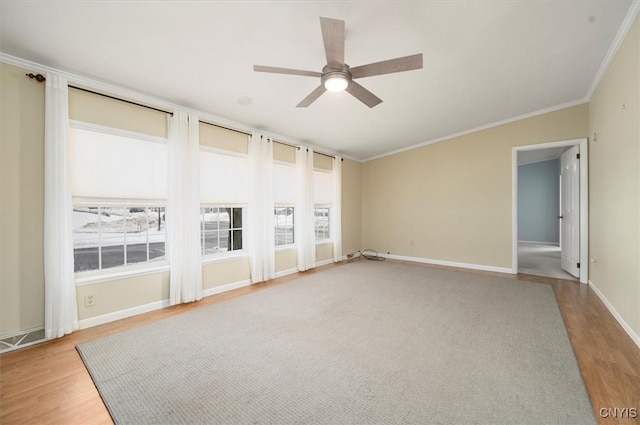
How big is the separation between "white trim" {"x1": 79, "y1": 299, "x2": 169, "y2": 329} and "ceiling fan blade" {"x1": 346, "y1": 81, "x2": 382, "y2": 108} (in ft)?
11.1

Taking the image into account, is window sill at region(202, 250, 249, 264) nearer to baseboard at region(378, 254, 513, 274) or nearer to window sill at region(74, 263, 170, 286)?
window sill at region(74, 263, 170, 286)

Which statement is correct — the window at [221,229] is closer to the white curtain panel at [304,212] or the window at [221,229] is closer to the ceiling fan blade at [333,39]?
the white curtain panel at [304,212]

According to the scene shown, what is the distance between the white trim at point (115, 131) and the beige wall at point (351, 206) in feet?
13.7

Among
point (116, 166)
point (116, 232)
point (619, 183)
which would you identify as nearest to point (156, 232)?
point (116, 232)

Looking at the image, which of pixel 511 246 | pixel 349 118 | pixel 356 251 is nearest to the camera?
pixel 349 118

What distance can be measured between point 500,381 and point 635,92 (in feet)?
9.72

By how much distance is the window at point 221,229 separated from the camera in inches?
153

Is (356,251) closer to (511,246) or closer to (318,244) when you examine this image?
(318,244)

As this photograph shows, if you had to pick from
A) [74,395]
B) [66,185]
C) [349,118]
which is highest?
[349,118]

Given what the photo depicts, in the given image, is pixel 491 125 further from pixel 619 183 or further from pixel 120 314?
pixel 120 314

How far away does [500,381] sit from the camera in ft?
5.86

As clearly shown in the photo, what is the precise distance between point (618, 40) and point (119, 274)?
235 inches

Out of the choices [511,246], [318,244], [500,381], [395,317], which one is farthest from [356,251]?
[500,381]

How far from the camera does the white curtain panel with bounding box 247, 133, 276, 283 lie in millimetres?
4211
